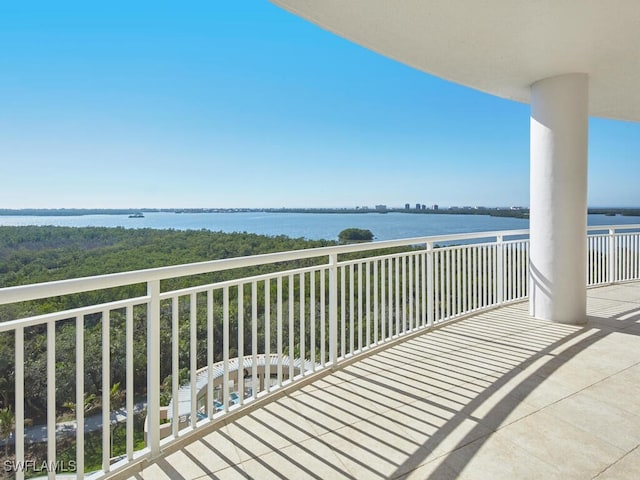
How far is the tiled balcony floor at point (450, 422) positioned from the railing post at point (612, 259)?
3466mm

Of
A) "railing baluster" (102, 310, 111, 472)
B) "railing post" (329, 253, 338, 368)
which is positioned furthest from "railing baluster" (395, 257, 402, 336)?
"railing baluster" (102, 310, 111, 472)

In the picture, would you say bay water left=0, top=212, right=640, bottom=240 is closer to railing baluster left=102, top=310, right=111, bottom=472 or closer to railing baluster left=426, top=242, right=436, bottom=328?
railing baluster left=426, top=242, right=436, bottom=328

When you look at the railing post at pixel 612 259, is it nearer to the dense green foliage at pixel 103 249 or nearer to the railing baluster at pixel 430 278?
the railing baluster at pixel 430 278

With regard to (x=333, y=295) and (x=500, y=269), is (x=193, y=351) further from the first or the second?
(x=500, y=269)

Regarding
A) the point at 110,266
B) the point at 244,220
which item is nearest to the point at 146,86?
the point at 244,220

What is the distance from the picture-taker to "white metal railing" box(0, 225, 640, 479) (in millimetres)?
1686

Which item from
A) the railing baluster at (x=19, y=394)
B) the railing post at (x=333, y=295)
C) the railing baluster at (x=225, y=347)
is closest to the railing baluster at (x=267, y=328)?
the railing baluster at (x=225, y=347)

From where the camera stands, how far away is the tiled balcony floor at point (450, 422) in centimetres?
184

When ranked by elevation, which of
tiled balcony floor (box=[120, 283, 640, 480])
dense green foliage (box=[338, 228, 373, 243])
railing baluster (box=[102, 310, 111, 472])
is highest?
dense green foliage (box=[338, 228, 373, 243])

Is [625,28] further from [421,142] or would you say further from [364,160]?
[364,160]

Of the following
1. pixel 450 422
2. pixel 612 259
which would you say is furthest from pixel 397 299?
pixel 612 259

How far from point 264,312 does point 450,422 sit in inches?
67.5

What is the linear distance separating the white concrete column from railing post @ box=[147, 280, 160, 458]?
166 inches

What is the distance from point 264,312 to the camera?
3227 mm
